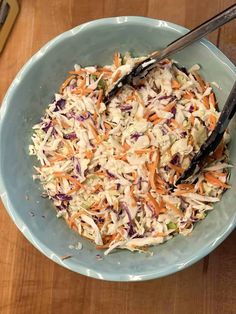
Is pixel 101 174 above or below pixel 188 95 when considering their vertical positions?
below

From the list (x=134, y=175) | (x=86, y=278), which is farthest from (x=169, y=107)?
(x=86, y=278)

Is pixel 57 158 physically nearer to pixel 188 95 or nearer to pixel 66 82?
pixel 66 82

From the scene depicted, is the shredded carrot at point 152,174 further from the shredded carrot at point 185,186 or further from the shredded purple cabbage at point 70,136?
the shredded purple cabbage at point 70,136

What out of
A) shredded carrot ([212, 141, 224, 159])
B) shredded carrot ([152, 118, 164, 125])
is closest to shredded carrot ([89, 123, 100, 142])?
shredded carrot ([152, 118, 164, 125])

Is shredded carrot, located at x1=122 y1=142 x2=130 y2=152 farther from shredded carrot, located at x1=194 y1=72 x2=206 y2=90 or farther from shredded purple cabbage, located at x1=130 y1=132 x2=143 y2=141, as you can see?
shredded carrot, located at x1=194 y1=72 x2=206 y2=90

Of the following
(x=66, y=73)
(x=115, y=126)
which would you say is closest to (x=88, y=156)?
(x=115, y=126)

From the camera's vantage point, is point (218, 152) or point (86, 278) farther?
point (86, 278)
